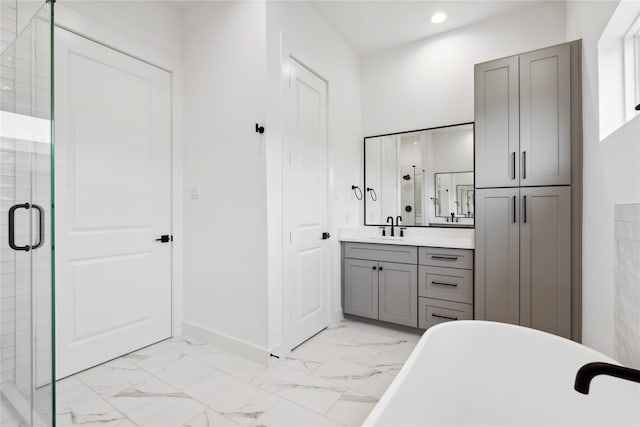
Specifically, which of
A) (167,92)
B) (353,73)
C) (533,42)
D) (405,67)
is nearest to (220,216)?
(167,92)

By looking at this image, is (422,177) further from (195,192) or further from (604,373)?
(604,373)

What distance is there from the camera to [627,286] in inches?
52.1

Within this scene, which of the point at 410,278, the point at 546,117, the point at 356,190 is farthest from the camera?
the point at 356,190

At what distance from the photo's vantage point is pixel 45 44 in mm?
1231

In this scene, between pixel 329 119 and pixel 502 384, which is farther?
pixel 329 119

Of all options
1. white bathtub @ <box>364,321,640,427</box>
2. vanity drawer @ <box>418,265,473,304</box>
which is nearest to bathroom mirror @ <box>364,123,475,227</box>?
vanity drawer @ <box>418,265,473,304</box>

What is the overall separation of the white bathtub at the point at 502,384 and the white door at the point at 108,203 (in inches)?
86.3

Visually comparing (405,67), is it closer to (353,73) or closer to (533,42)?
(353,73)

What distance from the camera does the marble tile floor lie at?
1.64 meters

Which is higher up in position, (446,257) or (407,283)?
(446,257)

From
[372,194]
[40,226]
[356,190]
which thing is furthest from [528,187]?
[40,226]

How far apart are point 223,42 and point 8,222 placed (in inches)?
73.9

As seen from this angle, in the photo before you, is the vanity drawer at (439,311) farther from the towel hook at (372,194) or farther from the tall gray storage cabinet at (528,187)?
the towel hook at (372,194)

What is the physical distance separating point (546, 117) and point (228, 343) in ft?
9.60
